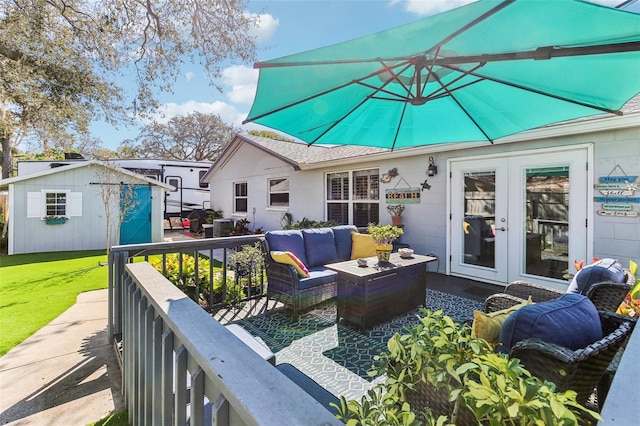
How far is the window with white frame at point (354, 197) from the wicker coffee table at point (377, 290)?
3421 mm

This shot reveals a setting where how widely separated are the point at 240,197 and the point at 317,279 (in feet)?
29.7


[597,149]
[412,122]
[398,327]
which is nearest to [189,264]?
[398,327]

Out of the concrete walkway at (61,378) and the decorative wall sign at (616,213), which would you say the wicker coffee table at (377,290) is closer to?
the concrete walkway at (61,378)

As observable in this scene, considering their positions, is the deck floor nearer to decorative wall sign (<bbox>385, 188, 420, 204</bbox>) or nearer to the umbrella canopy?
decorative wall sign (<bbox>385, 188, 420, 204</bbox>)

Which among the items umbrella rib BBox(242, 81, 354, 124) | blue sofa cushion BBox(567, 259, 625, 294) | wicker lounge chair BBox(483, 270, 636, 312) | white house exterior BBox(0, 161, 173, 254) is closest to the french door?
wicker lounge chair BBox(483, 270, 636, 312)

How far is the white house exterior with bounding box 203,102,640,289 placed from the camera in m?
4.38

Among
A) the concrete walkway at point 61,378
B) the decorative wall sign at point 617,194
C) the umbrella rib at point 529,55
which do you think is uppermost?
the umbrella rib at point 529,55

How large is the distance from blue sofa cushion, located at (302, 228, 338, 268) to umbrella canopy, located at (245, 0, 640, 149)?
5.00 ft

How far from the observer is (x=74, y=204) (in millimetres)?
10445

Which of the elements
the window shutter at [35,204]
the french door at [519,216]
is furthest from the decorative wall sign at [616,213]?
the window shutter at [35,204]

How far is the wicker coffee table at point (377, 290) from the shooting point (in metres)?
3.74

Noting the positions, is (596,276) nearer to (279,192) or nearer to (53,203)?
(279,192)

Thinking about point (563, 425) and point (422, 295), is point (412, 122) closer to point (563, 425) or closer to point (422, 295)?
point (422, 295)

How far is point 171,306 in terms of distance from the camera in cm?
141
